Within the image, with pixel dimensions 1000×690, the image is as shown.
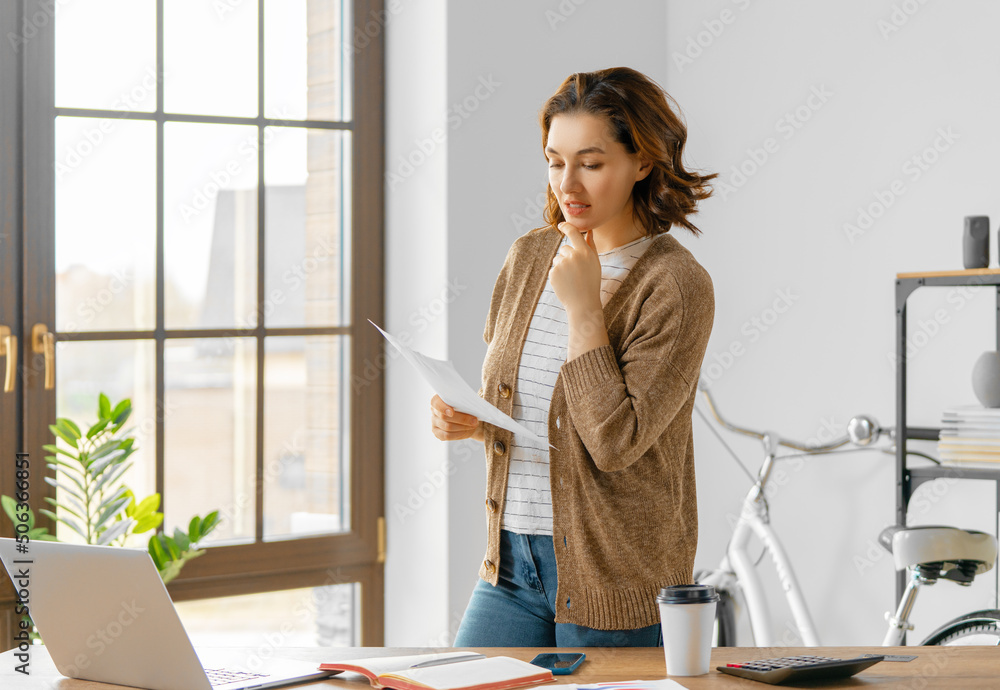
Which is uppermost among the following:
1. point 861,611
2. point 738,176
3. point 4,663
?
point 738,176

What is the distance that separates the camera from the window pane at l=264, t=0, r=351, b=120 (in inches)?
113

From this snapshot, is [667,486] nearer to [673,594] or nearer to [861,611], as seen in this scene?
[673,594]

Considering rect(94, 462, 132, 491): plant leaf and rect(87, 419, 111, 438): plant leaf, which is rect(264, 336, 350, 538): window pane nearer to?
rect(94, 462, 132, 491): plant leaf

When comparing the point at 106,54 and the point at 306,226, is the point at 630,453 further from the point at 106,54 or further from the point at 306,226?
the point at 106,54

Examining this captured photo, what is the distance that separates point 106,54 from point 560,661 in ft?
7.01

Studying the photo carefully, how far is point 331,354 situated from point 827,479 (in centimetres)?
149

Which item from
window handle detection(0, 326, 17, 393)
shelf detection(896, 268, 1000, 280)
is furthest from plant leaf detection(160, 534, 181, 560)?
shelf detection(896, 268, 1000, 280)

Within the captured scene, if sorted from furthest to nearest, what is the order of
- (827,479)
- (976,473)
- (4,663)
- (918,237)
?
(827,479) → (918,237) → (976,473) → (4,663)

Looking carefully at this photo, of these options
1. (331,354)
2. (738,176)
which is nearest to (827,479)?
(738,176)

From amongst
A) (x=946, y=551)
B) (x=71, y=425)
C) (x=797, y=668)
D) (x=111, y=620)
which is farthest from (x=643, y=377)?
(x=71, y=425)

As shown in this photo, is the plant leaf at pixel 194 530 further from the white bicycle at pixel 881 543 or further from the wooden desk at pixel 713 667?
the white bicycle at pixel 881 543

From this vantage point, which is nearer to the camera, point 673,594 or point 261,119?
point 673,594

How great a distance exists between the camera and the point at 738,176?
124 inches

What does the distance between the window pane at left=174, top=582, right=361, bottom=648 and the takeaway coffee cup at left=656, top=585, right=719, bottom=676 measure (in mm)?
1928
